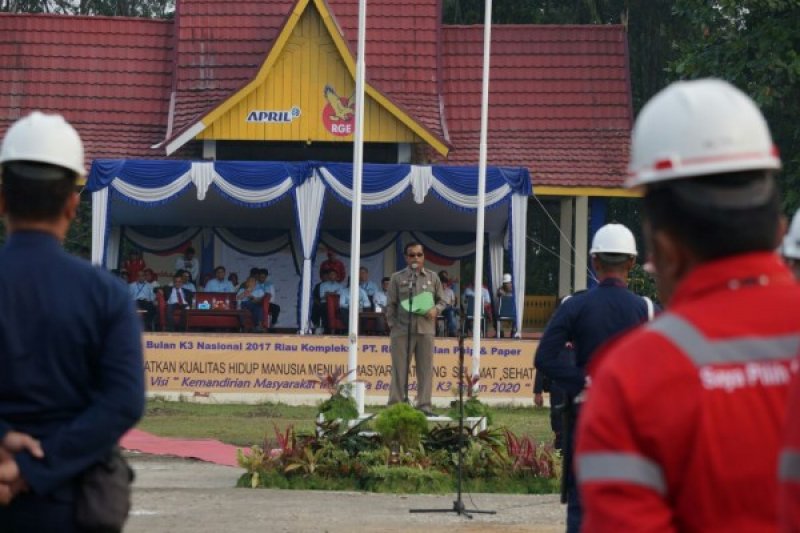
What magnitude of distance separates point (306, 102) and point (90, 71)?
5.22 m

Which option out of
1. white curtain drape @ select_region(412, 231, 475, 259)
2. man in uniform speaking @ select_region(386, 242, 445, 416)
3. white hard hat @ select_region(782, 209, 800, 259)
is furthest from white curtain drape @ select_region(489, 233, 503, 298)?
white hard hat @ select_region(782, 209, 800, 259)

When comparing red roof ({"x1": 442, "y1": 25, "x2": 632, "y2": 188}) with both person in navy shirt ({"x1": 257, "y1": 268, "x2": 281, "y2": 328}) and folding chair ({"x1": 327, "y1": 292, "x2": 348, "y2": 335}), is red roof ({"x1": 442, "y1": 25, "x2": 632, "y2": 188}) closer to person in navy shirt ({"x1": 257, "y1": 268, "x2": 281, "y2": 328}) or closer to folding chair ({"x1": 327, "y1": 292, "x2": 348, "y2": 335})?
folding chair ({"x1": 327, "y1": 292, "x2": 348, "y2": 335})

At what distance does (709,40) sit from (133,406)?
90.1 ft

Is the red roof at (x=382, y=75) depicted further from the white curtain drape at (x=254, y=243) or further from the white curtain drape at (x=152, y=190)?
the white curtain drape at (x=152, y=190)

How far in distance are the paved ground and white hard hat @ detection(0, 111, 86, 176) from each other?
7.70 metres

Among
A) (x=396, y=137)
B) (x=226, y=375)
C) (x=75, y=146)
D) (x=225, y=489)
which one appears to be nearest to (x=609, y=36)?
(x=396, y=137)

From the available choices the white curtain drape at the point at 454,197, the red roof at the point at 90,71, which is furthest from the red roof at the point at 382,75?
the white curtain drape at the point at 454,197

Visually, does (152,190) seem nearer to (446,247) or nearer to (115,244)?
(115,244)

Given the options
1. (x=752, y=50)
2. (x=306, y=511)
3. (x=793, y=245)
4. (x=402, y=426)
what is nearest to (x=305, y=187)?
(x=752, y=50)

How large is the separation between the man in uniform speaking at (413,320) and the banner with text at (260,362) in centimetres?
537

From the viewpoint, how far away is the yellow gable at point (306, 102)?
1217 inches

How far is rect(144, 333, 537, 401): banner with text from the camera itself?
1059 inches

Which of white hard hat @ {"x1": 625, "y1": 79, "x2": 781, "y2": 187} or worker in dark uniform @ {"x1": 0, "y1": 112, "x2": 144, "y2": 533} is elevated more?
white hard hat @ {"x1": 625, "y1": 79, "x2": 781, "y2": 187}

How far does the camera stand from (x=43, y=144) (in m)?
4.62
